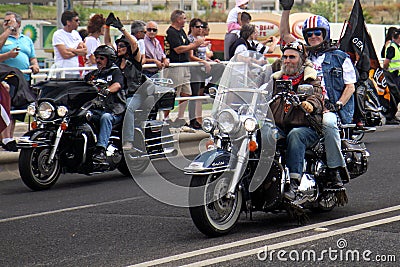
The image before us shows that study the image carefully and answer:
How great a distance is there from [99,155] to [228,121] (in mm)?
4322

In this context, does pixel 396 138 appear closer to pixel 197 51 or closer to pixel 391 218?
pixel 197 51

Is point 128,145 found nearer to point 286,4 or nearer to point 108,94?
point 108,94

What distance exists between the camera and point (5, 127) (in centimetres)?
1248

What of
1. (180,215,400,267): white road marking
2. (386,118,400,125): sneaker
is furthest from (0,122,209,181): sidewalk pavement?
(386,118,400,125): sneaker

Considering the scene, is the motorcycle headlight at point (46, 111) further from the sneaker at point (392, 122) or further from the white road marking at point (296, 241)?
the sneaker at point (392, 122)

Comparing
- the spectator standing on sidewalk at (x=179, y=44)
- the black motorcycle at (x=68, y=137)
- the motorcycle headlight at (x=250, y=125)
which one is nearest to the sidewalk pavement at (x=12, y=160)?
the black motorcycle at (x=68, y=137)

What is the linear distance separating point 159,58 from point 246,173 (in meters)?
7.51

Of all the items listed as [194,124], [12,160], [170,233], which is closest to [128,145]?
[12,160]

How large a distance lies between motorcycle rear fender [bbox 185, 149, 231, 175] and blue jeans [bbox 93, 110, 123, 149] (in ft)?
14.1

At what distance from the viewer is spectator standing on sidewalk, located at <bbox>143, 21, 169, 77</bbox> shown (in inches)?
588

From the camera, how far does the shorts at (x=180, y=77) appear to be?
45.3ft

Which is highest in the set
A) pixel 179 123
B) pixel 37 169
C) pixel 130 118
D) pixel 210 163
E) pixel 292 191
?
pixel 210 163

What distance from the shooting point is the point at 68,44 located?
14.9 m

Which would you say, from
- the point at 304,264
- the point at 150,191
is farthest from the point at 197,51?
the point at 304,264
